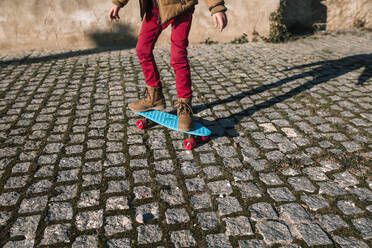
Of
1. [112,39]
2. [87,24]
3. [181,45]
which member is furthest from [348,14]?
[181,45]

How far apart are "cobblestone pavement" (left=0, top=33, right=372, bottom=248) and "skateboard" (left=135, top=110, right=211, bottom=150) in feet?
0.31

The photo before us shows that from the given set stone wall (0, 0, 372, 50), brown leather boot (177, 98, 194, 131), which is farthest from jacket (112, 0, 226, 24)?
stone wall (0, 0, 372, 50)

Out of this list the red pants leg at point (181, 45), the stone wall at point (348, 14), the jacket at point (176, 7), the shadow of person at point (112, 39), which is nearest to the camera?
the jacket at point (176, 7)

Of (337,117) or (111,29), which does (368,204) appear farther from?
(111,29)

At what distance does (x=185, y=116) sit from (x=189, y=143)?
32 centimetres

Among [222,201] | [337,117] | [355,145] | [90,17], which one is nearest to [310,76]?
[337,117]

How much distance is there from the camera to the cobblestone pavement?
2385mm

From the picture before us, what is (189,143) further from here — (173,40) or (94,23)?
(94,23)

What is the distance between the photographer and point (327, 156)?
3.34 metres

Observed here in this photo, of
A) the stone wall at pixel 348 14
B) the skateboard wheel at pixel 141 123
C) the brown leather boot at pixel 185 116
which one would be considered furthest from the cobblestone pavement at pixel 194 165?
the stone wall at pixel 348 14

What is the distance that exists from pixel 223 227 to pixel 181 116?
1.46 meters

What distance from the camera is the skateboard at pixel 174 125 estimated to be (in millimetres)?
3424

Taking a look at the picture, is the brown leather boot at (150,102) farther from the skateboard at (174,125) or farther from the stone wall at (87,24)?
the stone wall at (87,24)

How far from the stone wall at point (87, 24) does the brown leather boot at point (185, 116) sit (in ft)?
15.8
